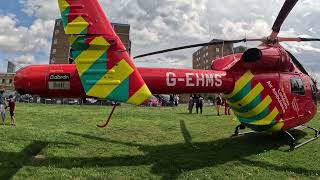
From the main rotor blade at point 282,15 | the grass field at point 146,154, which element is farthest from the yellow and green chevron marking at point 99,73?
the main rotor blade at point 282,15

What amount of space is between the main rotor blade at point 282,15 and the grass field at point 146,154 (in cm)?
434

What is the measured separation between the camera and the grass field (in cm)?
1079

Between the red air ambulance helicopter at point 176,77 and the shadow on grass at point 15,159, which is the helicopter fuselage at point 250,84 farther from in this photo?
the shadow on grass at point 15,159

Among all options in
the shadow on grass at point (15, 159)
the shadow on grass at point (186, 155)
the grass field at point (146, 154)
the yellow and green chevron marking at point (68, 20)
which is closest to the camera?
the yellow and green chevron marking at point (68, 20)

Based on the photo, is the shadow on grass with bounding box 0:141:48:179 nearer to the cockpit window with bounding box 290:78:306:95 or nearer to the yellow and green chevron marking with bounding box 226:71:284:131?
the yellow and green chevron marking with bounding box 226:71:284:131

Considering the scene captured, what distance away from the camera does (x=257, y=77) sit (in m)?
13.5

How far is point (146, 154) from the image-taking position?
42.1ft

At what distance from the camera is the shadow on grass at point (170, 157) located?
11094mm

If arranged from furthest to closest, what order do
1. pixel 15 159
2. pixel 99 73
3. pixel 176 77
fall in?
pixel 176 77 < pixel 15 159 < pixel 99 73

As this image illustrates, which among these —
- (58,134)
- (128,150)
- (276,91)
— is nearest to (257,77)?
(276,91)

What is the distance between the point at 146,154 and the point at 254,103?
4169mm

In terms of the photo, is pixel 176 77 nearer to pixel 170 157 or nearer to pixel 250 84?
pixel 170 157

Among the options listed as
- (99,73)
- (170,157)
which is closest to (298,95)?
(170,157)

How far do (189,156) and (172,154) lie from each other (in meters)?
0.60
